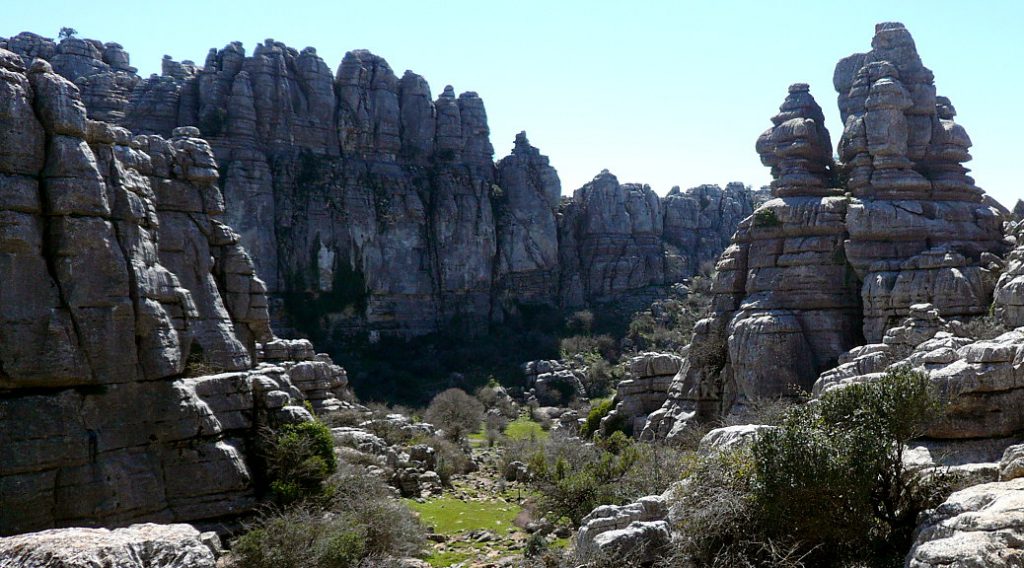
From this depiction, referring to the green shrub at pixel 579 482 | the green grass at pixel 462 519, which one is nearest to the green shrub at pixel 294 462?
the green grass at pixel 462 519

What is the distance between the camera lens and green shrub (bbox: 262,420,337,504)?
682 inches

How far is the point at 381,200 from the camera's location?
63.8 m

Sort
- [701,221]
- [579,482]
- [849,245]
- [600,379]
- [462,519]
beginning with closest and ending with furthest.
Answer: [579,482]
[462,519]
[849,245]
[600,379]
[701,221]

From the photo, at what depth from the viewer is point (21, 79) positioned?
15898mm

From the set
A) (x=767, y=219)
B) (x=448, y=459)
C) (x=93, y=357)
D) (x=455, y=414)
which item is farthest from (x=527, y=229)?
(x=93, y=357)

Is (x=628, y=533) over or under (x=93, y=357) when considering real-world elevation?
under

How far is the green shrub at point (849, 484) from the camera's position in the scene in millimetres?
10953

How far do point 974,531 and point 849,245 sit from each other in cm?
2140

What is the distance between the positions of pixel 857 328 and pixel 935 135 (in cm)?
902

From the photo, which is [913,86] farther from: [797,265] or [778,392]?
[778,392]

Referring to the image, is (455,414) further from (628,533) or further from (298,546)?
(628,533)

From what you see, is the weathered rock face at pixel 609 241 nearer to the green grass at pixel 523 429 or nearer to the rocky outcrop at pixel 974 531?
the green grass at pixel 523 429

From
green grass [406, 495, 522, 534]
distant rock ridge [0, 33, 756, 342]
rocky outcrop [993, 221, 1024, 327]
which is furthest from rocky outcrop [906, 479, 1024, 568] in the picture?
distant rock ridge [0, 33, 756, 342]

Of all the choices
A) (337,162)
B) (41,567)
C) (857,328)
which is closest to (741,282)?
(857,328)
